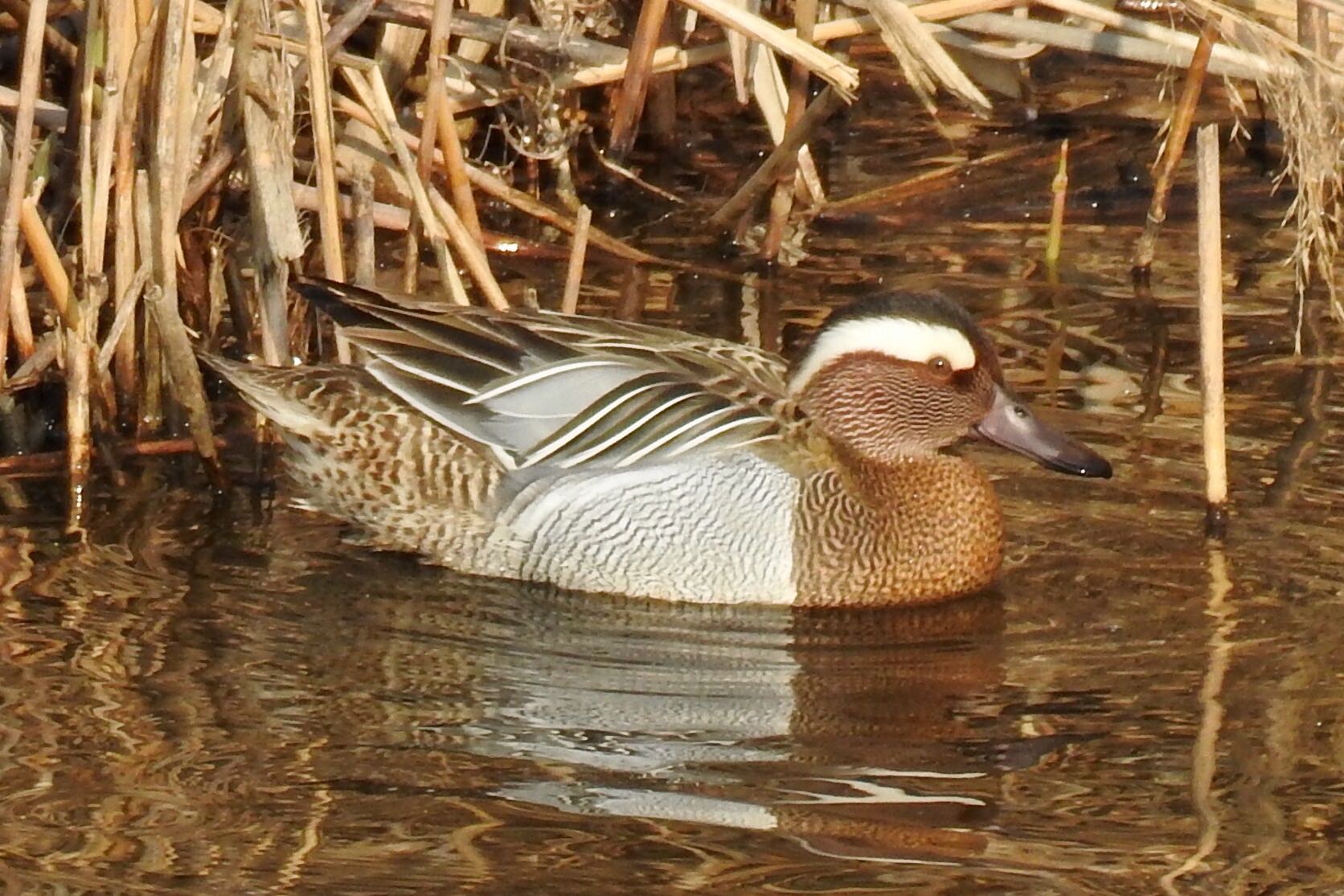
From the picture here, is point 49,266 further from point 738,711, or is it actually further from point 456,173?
point 738,711

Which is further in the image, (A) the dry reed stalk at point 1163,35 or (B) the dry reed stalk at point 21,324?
(A) the dry reed stalk at point 1163,35

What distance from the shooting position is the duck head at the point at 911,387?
230 inches

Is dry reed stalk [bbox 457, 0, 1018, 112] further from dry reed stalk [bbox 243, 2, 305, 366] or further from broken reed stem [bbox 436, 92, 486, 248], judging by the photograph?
dry reed stalk [bbox 243, 2, 305, 366]

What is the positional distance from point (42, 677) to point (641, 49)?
128 inches

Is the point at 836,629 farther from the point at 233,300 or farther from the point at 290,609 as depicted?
the point at 233,300

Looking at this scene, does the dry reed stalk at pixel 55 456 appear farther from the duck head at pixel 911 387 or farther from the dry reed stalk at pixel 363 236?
the duck head at pixel 911 387

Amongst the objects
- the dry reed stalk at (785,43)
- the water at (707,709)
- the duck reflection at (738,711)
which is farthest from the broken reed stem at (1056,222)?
the duck reflection at (738,711)

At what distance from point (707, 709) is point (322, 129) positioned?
1.89 meters

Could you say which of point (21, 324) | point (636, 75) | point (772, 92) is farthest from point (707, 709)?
point (772, 92)

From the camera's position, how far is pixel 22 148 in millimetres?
5570

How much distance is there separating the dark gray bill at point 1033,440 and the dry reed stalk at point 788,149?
137 centimetres

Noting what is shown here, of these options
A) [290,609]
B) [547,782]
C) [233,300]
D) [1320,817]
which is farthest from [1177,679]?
[233,300]

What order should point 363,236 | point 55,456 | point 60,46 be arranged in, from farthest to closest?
1. point 60,46
2. point 363,236
3. point 55,456

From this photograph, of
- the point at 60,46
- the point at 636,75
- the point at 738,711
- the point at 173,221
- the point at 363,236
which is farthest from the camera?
the point at 636,75
